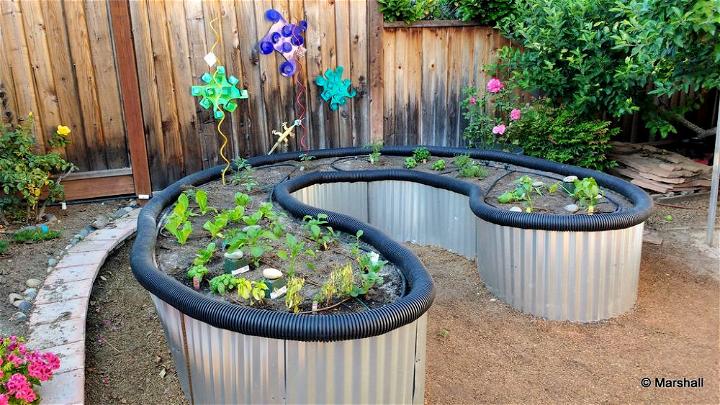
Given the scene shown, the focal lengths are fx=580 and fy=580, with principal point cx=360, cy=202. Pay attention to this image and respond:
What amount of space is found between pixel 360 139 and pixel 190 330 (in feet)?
10.6

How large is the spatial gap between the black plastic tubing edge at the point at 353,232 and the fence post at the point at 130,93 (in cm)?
67

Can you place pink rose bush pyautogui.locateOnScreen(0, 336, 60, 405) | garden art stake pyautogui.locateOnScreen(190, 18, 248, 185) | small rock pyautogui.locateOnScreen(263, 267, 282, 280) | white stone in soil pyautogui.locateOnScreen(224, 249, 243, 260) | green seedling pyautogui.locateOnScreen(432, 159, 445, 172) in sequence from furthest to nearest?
garden art stake pyautogui.locateOnScreen(190, 18, 248, 185)
green seedling pyautogui.locateOnScreen(432, 159, 445, 172)
white stone in soil pyautogui.locateOnScreen(224, 249, 243, 260)
small rock pyautogui.locateOnScreen(263, 267, 282, 280)
pink rose bush pyautogui.locateOnScreen(0, 336, 60, 405)

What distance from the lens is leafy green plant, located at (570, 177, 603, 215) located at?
3236mm

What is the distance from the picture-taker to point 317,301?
2.17 meters

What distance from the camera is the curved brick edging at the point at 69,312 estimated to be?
217 centimetres

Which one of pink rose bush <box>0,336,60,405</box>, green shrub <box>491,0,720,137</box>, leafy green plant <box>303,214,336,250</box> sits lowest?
pink rose bush <box>0,336,60,405</box>

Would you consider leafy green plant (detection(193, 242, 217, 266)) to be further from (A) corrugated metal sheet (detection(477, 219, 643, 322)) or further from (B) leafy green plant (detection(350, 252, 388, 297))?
(A) corrugated metal sheet (detection(477, 219, 643, 322))

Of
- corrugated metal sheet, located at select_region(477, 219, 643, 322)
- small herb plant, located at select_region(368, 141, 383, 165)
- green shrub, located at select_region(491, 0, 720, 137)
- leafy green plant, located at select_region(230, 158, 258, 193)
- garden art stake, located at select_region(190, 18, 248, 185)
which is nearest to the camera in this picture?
corrugated metal sheet, located at select_region(477, 219, 643, 322)

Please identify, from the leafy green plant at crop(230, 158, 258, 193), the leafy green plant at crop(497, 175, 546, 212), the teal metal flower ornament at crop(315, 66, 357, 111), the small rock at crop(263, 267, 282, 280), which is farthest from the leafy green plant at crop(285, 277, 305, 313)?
the teal metal flower ornament at crop(315, 66, 357, 111)

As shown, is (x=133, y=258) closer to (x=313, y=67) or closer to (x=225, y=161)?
(x=225, y=161)

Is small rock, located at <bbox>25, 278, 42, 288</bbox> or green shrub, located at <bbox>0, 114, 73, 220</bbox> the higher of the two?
green shrub, located at <bbox>0, 114, 73, 220</bbox>

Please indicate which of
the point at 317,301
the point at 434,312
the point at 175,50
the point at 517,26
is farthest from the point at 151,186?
the point at 517,26

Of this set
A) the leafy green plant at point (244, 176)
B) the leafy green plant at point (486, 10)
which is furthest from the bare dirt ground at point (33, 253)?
the leafy green plant at point (486, 10)

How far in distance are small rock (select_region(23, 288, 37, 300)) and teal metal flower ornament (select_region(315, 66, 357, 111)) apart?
270 centimetres
